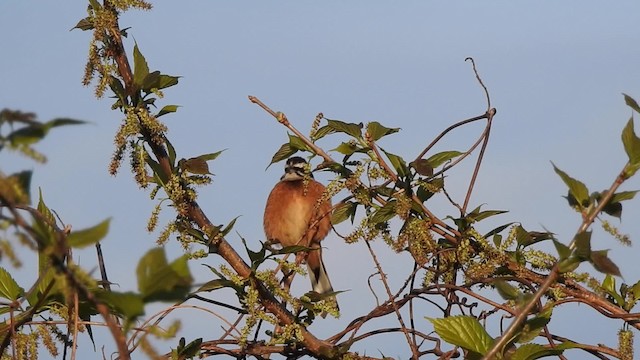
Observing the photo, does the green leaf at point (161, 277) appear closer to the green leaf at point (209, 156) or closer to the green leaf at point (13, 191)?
the green leaf at point (13, 191)

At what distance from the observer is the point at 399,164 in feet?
9.26

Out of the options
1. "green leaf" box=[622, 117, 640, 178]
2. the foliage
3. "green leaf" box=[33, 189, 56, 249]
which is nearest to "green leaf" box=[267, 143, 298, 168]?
the foliage

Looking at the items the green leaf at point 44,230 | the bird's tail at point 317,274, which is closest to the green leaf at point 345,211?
the green leaf at point 44,230

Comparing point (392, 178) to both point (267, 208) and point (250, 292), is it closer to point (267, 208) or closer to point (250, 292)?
point (250, 292)

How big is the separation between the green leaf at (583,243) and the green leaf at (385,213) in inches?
54.1

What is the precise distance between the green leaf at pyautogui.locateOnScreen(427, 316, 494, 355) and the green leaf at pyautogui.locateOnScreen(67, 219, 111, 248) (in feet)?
4.14

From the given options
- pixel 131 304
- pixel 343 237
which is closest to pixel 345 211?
pixel 343 237

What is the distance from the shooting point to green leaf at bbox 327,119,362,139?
111 inches

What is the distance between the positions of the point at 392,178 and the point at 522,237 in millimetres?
440

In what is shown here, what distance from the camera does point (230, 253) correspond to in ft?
8.76

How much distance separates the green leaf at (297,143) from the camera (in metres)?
2.92

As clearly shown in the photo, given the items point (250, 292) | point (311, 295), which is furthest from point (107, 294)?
point (311, 295)

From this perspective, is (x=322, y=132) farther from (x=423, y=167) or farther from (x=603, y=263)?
(x=603, y=263)

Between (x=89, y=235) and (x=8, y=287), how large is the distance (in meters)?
1.67
